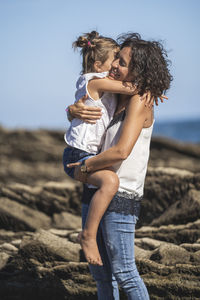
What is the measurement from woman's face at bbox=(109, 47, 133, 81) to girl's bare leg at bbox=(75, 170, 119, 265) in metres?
0.66

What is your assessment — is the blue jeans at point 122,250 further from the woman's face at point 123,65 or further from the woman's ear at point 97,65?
the woman's ear at point 97,65

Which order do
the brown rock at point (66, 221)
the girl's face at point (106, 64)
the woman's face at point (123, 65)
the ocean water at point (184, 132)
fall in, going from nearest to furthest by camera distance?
1. the woman's face at point (123, 65)
2. the girl's face at point (106, 64)
3. the brown rock at point (66, 221)
4. the ocean water at point (184, 132)

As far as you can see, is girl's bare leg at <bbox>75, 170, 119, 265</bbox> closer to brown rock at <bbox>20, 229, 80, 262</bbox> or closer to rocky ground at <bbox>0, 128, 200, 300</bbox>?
rocky ground at <bbox>0, 128, 200, 300</bbox>

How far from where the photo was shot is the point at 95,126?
3.13 meters

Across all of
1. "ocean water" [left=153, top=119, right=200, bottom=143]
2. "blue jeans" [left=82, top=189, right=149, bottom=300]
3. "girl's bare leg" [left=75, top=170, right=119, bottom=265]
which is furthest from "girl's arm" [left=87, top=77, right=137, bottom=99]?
"ocean water" [left=153, top=119, right=200, bottom=143]

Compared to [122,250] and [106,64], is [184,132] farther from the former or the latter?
[122,250]

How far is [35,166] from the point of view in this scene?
991cm

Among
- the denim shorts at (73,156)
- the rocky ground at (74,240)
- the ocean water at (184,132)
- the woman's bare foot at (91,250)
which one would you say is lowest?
the ocean water at (184,132)

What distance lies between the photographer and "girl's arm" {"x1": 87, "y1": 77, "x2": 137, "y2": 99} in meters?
2.95

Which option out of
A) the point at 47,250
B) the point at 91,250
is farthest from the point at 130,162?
the point at 47,250

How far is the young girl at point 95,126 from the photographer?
2.91 m

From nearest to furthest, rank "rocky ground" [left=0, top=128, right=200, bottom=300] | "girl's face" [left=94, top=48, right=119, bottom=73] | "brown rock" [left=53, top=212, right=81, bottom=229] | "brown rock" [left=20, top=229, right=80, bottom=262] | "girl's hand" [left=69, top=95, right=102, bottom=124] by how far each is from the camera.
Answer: "girl's hand" [left=69, top=95, right=102, bottom=124] < "girl's face" [left=94, top=48, right=119, bottom=73] < "rocky ground" [left=0, top=128, right=200, bottom=300] < "brown rock" [left=20, top=229, right=80, bottom=262] < "brown rock" [left=53, top=212, right=81, bottom=229]

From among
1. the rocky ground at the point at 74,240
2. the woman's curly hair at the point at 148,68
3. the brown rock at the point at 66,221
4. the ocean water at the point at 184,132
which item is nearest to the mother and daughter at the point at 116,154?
the woman's curly hair at the point at 148,68

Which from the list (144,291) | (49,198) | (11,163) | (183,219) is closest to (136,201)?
(144,291)
